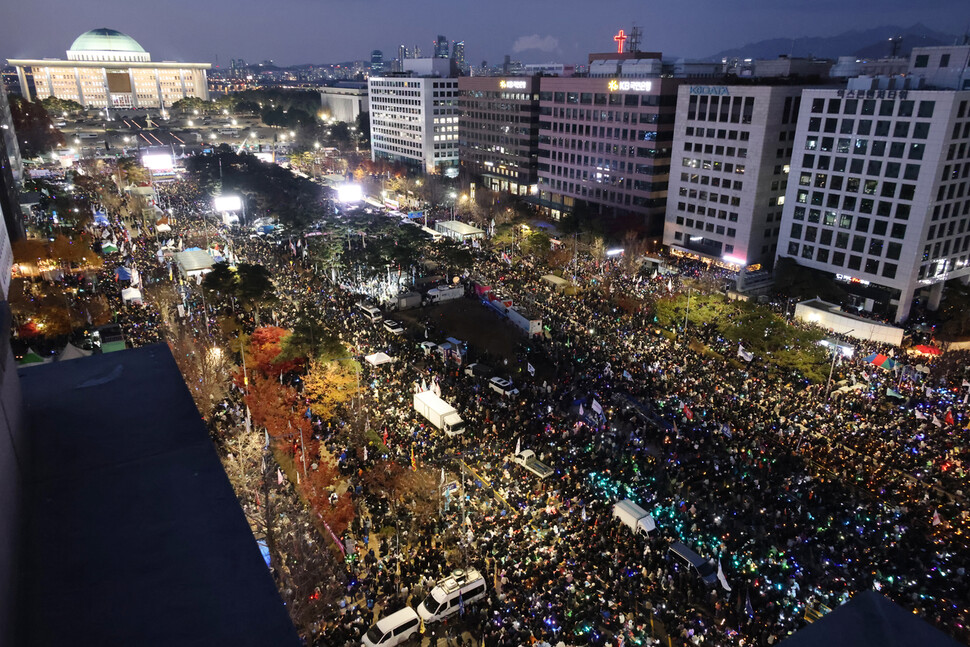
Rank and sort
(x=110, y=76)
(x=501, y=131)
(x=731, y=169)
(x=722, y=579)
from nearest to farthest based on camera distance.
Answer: (x=722, y=579)
(x=731, y=169)
(x=501, y=131)
(x=110, y=76)

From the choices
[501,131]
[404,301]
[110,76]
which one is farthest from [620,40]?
[110,76]

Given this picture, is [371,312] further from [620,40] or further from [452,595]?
[620,40]

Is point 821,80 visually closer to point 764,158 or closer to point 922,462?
point 764,158

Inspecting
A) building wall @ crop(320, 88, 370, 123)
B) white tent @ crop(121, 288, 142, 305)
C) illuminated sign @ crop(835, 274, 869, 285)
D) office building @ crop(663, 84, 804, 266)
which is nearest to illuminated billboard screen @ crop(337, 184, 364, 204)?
white tent @ crop(121, 288, 142, 305)

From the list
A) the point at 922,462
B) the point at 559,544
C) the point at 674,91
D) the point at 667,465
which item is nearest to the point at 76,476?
the point at 559,544

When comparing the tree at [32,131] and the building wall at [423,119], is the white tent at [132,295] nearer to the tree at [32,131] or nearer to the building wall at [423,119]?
the building wall at [423,119]

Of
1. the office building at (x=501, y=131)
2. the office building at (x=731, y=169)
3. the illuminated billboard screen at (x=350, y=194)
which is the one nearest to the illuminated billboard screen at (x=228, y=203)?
the illuminated billboard screen at (x=350, y=194)
